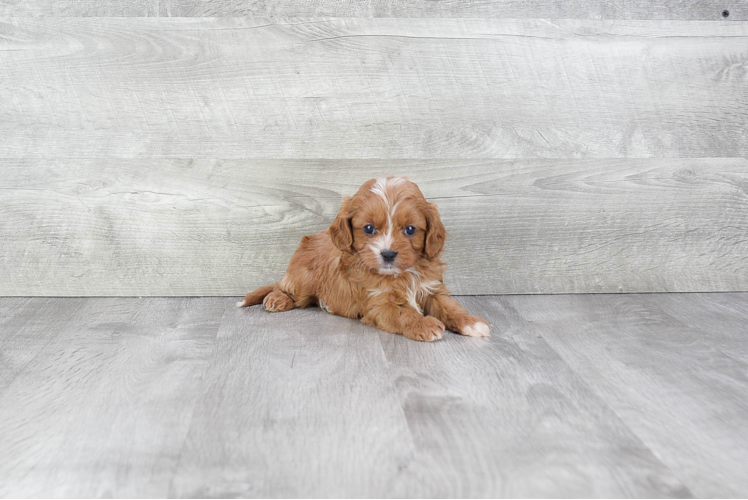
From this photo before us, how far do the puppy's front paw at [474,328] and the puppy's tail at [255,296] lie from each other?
63 cm

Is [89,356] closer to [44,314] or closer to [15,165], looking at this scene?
[44,314]

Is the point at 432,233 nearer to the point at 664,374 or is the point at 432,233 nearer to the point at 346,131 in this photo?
the point at 346,131

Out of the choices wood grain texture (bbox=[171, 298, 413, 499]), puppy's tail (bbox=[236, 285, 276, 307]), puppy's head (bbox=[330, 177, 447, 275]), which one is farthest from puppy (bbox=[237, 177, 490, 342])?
puppy's tail (bbox=[236, 285, 276, 307])

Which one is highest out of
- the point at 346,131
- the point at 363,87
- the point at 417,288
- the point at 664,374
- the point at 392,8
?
the point at 392,8

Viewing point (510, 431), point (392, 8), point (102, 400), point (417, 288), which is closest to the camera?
point (510, 431)

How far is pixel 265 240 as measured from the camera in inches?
84.0

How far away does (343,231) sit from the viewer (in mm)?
1733

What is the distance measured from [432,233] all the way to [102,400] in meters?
0.87

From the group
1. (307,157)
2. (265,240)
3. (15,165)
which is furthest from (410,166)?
(15,165)

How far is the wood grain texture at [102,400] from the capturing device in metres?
1.04

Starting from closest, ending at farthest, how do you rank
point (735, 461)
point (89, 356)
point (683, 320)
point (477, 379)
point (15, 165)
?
point (735, 461)
point (477, 379)
point (89, 356)
point (683, 320)
point (15, 165)

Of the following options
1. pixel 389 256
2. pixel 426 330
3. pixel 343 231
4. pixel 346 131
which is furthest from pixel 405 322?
pixel 346 131

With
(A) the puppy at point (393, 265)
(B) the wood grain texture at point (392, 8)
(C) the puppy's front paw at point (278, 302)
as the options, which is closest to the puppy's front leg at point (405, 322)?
(A) the puppy at point (393, 265)

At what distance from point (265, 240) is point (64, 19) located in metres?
0.89
